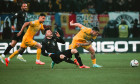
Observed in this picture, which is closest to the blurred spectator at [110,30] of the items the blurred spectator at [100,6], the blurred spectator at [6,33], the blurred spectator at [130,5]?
the blurred spectator at [100,6]

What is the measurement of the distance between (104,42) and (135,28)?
2429 mm

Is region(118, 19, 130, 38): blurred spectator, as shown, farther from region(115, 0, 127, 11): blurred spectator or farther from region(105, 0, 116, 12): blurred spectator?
region(105, 0, 116, 12): blurred spectator

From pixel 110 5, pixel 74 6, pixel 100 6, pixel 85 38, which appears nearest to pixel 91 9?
pixel 100 6

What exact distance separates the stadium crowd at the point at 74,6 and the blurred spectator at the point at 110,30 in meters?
1.06

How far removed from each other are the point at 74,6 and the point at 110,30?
2534mm

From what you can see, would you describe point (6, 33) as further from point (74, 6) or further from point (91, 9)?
point (91, 9)

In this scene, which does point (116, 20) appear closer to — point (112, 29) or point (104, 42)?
point (112, 29)

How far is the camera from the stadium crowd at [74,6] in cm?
1958

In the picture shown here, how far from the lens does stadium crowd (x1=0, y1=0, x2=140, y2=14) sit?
19.6 metres

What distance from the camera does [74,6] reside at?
20109 mm

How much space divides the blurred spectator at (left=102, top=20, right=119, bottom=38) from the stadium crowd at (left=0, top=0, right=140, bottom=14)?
1.06 m

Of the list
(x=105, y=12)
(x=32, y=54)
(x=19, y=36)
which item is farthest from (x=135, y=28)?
(x=19, y=36)

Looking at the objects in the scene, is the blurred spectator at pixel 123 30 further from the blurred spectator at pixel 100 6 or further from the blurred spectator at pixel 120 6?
the blurred spectator at pixel 100 6

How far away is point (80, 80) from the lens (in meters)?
7.57
